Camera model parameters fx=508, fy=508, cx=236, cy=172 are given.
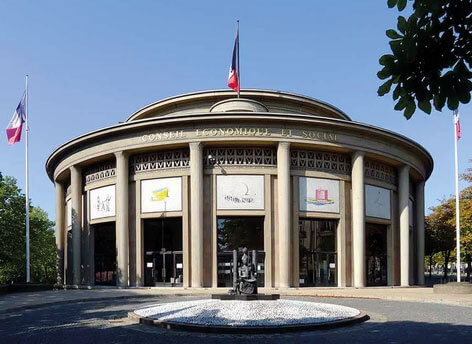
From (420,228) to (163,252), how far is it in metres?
23.7

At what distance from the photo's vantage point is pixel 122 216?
3512cm

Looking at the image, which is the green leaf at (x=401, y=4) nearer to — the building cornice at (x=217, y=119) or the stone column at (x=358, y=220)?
the building cornice at (x=217, y=119)

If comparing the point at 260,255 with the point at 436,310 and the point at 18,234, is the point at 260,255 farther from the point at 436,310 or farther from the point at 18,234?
the point at 18,234

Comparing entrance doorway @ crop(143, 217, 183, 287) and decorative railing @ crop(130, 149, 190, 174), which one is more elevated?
decorative railing @ crop(130, 149, 190, 174)

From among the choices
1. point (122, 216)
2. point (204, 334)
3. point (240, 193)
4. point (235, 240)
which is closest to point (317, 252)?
point (235, 240)

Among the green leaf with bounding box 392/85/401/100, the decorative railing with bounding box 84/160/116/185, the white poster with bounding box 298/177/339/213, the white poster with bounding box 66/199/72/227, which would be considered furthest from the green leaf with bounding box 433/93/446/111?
the white poster with bounding box 66/199/72/227

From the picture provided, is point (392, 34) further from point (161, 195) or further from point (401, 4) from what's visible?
point (161, 195)

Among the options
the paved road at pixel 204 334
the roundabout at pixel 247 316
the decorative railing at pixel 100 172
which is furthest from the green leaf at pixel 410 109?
the decorative railing at pixel 100 172

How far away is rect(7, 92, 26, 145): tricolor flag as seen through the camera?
37.7 metres

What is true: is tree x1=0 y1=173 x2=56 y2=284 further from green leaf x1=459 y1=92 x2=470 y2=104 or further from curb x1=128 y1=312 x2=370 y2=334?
green leaf x1=459 y1=92 x2=470 y2=104

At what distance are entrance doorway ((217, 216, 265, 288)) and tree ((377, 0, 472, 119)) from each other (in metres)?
28.1

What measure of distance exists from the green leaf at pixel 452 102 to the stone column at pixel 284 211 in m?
27.4

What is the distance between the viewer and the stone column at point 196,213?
32.7 metres

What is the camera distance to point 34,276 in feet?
249
